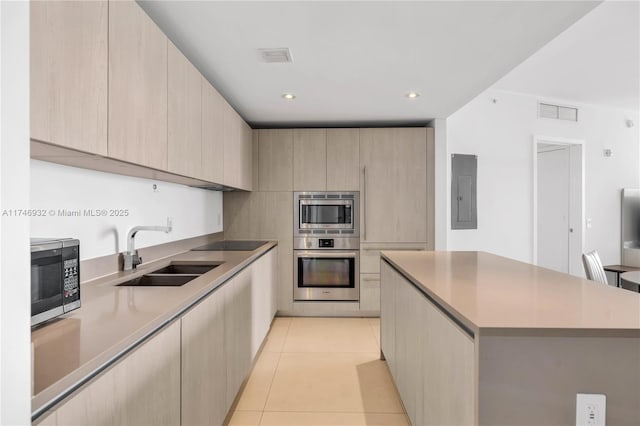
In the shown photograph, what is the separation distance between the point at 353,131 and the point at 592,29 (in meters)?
2.38

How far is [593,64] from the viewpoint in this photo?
158 inches

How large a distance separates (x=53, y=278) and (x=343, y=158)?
340 cm

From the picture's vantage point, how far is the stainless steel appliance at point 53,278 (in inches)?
41.6

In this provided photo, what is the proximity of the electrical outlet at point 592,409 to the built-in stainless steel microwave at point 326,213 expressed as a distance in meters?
3.23

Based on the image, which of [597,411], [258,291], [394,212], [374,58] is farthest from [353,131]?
[597,411]

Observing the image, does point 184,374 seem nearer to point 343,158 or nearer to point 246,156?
point 246,156

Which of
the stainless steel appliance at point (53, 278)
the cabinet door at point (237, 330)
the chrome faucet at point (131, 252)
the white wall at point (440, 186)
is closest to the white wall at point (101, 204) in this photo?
the chrome faucet at point (131, 252)

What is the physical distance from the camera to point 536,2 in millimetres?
1859

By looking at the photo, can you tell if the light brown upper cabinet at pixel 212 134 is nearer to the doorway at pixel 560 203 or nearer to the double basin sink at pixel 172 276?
the double basin sink at pixel 172 276

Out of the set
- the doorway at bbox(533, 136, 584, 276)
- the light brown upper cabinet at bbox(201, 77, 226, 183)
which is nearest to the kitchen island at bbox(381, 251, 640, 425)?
the light brown upper cabinet at bbox(201, 77, 226, 183)

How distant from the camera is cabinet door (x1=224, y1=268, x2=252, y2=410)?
2.11 metres

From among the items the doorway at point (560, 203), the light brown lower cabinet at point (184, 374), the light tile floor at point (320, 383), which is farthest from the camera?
the doorway at point (560, 203)

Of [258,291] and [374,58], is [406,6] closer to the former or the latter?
[374,58]

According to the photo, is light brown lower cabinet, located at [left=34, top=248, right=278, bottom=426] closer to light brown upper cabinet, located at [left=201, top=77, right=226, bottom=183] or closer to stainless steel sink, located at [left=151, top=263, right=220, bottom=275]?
stainless steel sink, located at [left=151, top=263, right=220, bottom=275]
